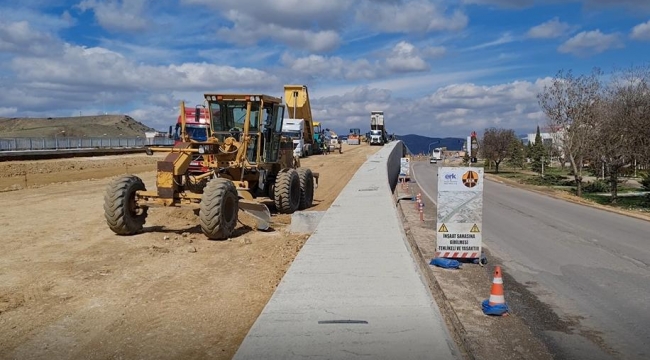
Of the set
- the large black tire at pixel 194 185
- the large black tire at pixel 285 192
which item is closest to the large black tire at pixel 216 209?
the large black tire at pixel 194 185

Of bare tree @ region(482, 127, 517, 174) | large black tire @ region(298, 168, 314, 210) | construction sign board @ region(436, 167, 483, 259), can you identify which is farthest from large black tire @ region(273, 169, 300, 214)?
→ bare tree @ region(482, 127, 517, 174)

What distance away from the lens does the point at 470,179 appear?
11539 millimetres

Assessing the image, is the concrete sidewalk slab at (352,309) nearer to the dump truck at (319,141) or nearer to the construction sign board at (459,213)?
the construction sign board at (459,213)

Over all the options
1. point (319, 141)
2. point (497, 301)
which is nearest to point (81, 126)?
point (319, 141)

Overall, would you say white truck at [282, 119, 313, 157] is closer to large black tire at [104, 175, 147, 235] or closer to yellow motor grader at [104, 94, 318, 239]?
yellow motor grader at [104, 94, 318, 239]

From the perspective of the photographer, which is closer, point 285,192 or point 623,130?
point 285,192

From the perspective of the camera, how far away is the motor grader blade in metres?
13.1

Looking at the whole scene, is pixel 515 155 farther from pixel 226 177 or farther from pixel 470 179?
pixel 470 179

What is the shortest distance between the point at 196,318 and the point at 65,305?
1.89m

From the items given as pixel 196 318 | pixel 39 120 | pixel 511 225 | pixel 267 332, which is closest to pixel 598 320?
pixel 267 332

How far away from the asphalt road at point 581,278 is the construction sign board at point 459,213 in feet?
3.06

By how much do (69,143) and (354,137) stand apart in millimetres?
49370

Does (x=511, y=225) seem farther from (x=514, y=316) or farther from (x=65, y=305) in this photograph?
(x=65, y=305)

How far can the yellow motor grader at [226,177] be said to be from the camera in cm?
1236
